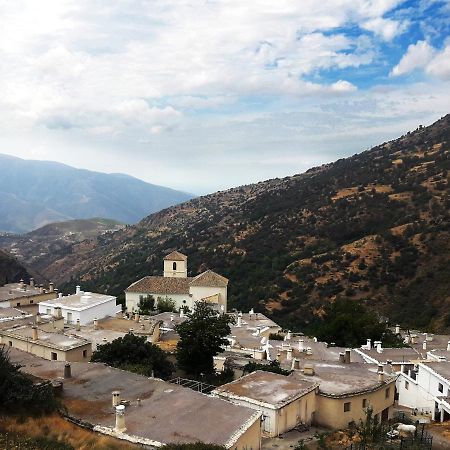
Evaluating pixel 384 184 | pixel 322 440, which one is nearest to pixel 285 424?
pixel 322 440

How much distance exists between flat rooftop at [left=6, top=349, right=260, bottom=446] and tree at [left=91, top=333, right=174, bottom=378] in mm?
2734

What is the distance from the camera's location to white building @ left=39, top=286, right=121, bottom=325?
35.0 metres

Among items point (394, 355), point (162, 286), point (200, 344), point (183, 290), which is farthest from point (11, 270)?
point (394, 355)

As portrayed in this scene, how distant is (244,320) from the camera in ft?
132

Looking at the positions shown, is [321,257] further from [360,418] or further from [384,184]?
[360,418]

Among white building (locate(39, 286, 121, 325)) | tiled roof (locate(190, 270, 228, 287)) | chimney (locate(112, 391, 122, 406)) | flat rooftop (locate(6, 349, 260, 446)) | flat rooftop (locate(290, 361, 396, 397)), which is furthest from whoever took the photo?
tiled roof (locate(190, 270, 228, 287))

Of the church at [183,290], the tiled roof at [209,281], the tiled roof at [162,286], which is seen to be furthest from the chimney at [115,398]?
the tiled roof at [162,286]

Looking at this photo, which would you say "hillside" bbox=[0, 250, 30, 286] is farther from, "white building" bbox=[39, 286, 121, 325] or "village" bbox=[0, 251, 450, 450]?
"village" bbox=[0, 251, 450, 450]

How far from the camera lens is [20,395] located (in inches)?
568

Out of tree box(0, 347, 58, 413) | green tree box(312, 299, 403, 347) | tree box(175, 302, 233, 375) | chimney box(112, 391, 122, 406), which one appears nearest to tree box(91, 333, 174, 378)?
tree box(175, 302, 233, 375)

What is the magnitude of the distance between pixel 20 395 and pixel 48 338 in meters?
11.4

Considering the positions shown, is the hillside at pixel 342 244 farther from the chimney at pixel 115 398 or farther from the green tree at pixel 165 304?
the chimney at pixel 115 398

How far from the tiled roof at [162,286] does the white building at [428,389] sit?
30.5 meters

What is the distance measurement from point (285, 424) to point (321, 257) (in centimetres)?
4590
